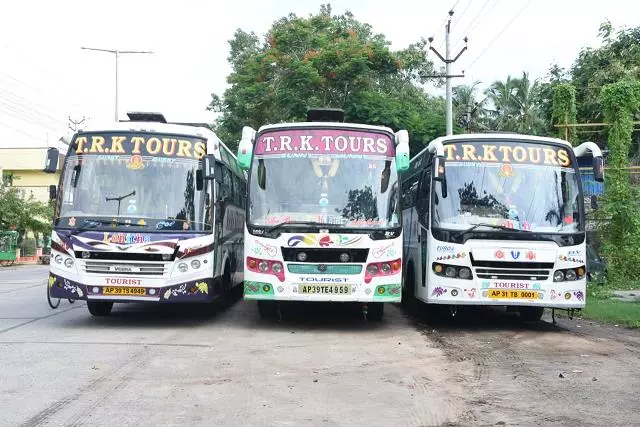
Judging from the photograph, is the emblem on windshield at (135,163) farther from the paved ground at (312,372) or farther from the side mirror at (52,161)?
the paved ground at (312,372)

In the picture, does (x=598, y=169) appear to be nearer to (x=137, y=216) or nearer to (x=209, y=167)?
(x=209, y=167)

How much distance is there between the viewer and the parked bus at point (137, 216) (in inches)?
417

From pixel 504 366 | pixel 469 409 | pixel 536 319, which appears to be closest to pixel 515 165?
pixel 536 319

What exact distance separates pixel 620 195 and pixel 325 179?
38.8ft

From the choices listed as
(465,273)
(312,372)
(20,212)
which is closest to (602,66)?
(465,273)

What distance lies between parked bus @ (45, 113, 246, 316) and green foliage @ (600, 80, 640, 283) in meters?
12.5

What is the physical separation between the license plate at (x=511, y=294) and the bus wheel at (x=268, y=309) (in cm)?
351

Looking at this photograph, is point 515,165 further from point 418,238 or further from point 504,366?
point 504,366

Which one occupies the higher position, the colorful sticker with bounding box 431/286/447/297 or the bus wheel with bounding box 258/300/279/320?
the colorful sticker with bounding box 431/286/447/297

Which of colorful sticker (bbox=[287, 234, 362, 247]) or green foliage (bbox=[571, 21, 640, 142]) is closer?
colorful sticker (bbox=[287, 234, 362, 247])

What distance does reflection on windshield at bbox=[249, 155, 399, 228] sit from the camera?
35.0ft

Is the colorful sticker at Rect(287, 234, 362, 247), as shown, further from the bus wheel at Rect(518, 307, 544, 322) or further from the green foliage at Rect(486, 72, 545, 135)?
the green foliage at Rect(486, 72, 545, 135)

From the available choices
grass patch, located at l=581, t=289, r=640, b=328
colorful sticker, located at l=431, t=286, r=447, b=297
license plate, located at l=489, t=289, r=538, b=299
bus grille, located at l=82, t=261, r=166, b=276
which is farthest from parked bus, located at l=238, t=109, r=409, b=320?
grass patch, located at l=581, t=289, r=640, b=328

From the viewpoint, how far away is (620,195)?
19406 millimetres
